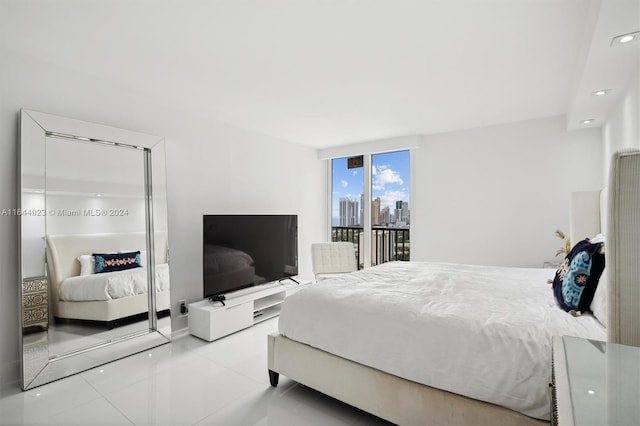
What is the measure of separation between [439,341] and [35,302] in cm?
292

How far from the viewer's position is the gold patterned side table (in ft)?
7.76

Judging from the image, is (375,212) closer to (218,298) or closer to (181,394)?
(218,298)

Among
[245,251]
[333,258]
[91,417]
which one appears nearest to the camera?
[91,417]

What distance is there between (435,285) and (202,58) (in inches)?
99.3

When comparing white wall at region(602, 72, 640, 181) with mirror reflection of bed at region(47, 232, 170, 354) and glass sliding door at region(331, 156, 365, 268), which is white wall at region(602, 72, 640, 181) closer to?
glass sliding door at region(331, 156, 365, 268)

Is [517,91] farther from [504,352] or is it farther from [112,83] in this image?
[112,83]

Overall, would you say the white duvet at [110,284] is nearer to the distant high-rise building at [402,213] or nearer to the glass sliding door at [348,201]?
the glass sliding door at [348,201]

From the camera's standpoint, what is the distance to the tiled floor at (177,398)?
6.46ft

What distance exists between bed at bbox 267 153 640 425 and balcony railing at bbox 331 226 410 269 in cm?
283

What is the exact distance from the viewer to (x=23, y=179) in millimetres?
2379

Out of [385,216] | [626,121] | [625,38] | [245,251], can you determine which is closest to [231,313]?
[245,251]

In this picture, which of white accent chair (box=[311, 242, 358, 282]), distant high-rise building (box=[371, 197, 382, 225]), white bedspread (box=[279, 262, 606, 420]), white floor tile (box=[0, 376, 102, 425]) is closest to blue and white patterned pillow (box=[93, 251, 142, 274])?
white floor tile (box=[0, 376, 102, 425])

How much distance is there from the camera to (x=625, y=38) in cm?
175

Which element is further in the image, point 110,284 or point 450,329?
point 110,284
